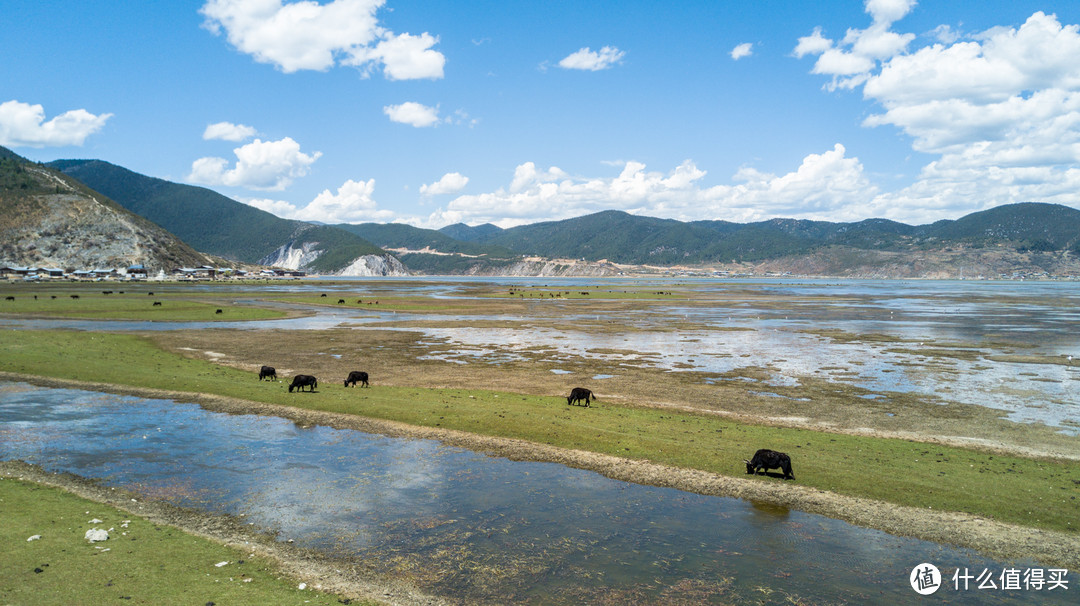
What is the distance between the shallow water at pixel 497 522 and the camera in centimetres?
988

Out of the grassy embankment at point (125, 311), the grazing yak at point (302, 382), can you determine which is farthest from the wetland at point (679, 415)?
the grassy embankment at point (125, 311)

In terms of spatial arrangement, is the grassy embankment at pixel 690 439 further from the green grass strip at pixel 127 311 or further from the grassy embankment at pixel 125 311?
the grassy embankment at pixel 125 311

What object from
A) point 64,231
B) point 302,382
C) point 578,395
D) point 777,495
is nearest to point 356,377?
point 302,382

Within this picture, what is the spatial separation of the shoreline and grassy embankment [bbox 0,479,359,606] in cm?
83

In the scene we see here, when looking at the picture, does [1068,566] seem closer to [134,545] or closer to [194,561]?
[194,561]

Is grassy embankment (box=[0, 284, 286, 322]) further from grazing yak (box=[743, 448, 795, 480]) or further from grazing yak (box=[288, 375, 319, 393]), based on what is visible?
grazing yak (box=[743, 448, 795, 480])

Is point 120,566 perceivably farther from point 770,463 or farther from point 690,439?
point 690,439

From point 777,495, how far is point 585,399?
11.4 metres

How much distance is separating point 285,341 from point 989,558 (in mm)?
45165

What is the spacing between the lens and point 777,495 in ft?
46.9

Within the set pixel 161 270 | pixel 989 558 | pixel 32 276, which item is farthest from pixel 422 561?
pixel 161 270

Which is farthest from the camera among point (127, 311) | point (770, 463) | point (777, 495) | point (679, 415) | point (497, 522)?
point (127, 311)

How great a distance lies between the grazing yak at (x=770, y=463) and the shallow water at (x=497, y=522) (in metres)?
1.97

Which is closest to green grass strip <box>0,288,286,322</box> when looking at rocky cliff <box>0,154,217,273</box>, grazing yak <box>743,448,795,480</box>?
grazing yak <box>743,448,795,480</box>
